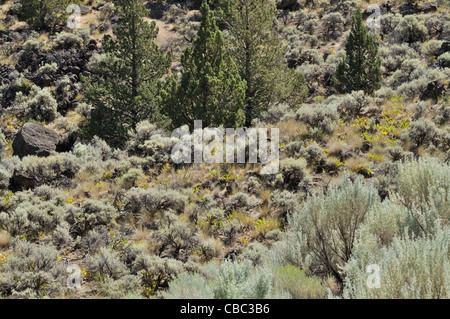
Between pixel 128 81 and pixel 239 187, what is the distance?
12.4 m

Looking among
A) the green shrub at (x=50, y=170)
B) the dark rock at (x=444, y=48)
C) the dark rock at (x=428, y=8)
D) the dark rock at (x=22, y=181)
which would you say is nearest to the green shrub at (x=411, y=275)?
the green shrub at (x=50, y=170)

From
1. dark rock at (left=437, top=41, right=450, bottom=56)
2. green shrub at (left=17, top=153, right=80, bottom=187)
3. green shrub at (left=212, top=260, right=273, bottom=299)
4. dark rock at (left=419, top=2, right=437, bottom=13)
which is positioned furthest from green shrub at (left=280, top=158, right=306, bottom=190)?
dark rock at (left=419, top=2, right=437, bottom=13)

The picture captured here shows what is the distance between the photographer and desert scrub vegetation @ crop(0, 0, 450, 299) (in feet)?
15.6

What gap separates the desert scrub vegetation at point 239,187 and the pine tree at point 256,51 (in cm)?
8

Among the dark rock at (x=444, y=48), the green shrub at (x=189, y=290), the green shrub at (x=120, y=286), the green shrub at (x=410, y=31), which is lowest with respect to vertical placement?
the green shrub at (x=120, y=286)

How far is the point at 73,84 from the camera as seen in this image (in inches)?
1129

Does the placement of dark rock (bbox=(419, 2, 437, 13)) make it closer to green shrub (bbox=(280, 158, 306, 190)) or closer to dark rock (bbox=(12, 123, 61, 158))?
green shrub (bbox=(280, 158, 306, 190))

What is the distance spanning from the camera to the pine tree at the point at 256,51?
17.7 m

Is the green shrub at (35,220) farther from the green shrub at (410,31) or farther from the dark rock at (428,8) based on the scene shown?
the dark rock at (428,8)

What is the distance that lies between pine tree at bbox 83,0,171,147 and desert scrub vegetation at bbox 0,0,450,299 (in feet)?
Result: 0.28

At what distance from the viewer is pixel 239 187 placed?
952 centimetres

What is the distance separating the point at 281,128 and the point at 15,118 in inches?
897
